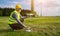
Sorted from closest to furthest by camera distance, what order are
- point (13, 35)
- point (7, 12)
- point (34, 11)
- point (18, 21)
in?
Result: point (13, 35) → point (18, 21) → point (34, 11) → point (7, 12)

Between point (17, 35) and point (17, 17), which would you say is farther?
point (17, 17)

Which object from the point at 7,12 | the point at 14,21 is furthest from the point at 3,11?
the point at 14,21

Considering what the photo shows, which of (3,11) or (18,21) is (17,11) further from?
(3,11)

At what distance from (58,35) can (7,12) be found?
29112 mm

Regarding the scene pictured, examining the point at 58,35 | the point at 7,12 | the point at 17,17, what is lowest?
the point at 7,12

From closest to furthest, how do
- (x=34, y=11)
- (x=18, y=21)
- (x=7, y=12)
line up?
1. (x=18, y=21)
2. (x=34, y=11)
3. (x=7, y=12)

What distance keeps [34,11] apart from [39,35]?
25.3 m

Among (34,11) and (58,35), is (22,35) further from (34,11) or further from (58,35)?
(34,11)

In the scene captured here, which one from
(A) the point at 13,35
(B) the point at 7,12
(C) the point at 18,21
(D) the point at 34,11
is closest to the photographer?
(A) the point at 13,35

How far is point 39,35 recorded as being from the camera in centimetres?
988

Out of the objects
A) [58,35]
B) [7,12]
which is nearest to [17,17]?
[58,35]

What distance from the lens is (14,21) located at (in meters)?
11.4

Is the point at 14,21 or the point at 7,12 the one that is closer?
the point at 14,21

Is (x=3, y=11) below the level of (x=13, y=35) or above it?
below
